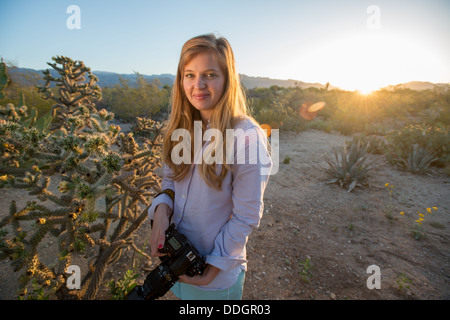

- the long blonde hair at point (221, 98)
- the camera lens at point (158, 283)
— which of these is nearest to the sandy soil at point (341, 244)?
the camera lens at point (158, 283)

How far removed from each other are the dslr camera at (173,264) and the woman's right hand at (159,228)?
52mm

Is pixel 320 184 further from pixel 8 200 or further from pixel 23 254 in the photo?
pixel 8 200

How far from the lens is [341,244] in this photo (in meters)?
3.10

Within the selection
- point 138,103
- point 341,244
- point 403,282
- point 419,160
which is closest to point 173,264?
point 403,282

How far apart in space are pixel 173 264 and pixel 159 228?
269mm

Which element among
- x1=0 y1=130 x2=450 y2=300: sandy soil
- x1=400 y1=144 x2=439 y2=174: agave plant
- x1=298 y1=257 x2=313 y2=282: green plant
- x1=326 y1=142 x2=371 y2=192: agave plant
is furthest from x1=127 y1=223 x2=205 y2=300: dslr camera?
x1=400 y1=144 x2=439 y2=174: agave plant

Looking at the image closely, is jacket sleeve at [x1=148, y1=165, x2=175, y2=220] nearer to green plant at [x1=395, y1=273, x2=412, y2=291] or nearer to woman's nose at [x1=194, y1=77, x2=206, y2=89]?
woman's nose at [x1=194, y1=77, x2=206, y2=89]

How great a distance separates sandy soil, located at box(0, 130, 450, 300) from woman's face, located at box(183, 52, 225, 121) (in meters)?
2.16

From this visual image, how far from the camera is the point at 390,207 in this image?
3809 mm

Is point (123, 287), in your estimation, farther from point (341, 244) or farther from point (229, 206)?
point (341, 244)

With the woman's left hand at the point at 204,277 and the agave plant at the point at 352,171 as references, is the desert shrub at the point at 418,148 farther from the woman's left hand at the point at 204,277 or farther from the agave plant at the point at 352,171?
the woman's left hand at the point at 204,277

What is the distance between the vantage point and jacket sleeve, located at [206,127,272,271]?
108 centimetres

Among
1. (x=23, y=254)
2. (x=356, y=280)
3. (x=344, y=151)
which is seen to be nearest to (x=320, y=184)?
(x=344, y=151)
